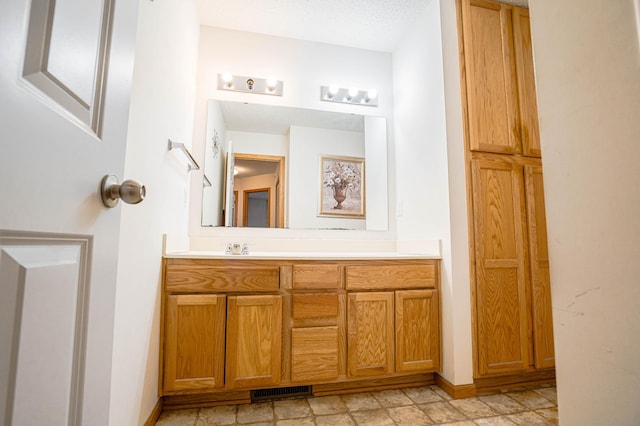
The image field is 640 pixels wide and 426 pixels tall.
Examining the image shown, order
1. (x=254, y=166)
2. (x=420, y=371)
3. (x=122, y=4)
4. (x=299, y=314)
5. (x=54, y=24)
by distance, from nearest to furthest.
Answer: (x=54, y=24) → (x=122, y=4) → (x=299, y=314) → (x=420, y=371) → (x=254, y=166)

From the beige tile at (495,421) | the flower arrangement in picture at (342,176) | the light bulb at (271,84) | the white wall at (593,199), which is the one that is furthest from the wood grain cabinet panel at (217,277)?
the light bulb at (271,84)

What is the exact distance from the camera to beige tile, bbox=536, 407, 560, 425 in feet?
5.13

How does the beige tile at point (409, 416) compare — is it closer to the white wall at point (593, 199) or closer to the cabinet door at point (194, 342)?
the cabinet door at point (194, 342)

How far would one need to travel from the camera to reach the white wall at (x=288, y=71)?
7.74 ft

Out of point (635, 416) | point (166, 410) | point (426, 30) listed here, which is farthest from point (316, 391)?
point (426, 30)

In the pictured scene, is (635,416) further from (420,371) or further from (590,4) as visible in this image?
(420,371)

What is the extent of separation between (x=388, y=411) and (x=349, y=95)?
7.42 ft

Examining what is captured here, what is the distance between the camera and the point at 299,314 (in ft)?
5.82

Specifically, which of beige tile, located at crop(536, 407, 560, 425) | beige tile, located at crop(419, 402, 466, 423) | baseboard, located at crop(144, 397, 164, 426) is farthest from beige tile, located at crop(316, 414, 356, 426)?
beige tile, located at crop(536, 407, 560, 425)

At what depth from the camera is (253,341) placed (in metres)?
1.70

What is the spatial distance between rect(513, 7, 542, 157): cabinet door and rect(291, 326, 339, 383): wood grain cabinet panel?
174 centimetres

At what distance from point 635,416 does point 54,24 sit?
1080mm

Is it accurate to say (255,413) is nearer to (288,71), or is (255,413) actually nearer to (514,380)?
(514,380)

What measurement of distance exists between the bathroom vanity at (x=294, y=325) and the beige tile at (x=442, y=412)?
21cm
